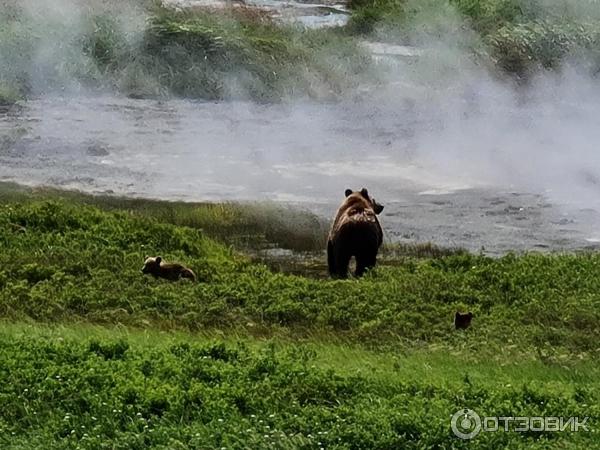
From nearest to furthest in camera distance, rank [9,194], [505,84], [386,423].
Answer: [386,423] → [9,194] → [505,84]

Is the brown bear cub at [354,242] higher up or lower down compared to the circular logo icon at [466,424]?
higher up

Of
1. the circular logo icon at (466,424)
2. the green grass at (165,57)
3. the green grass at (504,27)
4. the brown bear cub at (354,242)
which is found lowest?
the circular logo icon at (466,424)

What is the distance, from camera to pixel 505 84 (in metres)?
30.2

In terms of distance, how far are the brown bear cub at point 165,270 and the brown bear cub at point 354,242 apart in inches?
84.7

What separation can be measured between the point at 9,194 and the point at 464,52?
639 inches

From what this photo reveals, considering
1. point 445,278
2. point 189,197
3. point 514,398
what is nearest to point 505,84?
point 189,197

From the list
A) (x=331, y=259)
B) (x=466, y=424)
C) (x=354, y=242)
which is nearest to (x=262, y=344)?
(x=466, y=424)

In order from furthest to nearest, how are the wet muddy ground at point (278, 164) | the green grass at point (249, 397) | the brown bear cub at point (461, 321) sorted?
the wet muddy ground at point (278, 164) < the brown bear cub at point (461, 321) < the green grass at point (249, 397)

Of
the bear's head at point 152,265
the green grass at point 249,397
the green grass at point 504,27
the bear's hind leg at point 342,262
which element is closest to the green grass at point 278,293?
the bear's head at point 152,265

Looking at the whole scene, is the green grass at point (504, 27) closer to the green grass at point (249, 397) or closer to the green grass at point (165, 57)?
the green grass at point (165, 57)

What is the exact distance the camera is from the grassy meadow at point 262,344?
25.2ft

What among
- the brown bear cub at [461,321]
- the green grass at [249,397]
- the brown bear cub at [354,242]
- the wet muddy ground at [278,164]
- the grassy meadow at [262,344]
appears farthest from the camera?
the wet muddy ground at [278,164]

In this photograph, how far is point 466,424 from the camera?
7688 mm

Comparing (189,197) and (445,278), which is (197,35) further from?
(445,278)
